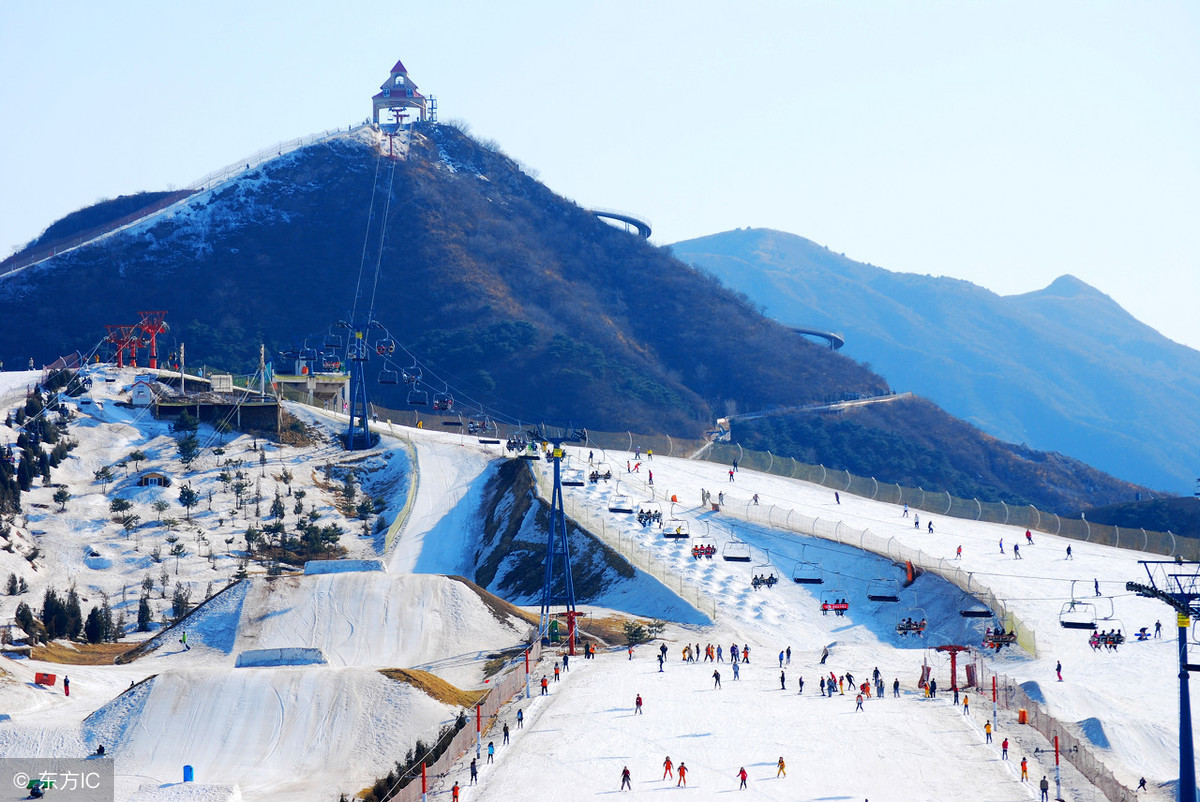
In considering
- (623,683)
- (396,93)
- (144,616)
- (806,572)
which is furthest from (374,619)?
(396,93)

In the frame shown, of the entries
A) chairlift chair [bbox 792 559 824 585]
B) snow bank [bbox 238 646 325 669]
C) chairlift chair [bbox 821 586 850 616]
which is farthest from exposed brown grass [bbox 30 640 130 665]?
chairlift chair [bbox 792 559 824 585]

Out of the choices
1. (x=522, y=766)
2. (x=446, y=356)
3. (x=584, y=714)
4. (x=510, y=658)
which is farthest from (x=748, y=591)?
(x=446, y=356)

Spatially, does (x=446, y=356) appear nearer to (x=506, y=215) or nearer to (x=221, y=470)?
(x=506, y=215)

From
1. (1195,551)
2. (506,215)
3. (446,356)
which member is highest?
(506,215)

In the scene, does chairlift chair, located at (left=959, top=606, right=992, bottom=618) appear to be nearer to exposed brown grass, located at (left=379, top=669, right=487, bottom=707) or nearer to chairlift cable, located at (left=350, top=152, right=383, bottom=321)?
exposed brown grass, located at (left=379, top=669, right=487, bottom=707)

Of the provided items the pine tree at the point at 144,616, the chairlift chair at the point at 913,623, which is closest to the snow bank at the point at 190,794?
the pine tree at the point at 144,616

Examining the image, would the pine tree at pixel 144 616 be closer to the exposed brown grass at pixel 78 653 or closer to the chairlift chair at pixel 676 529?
the exposed brown grass at pixel 78 653

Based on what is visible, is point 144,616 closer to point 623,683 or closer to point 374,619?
point 374,619
